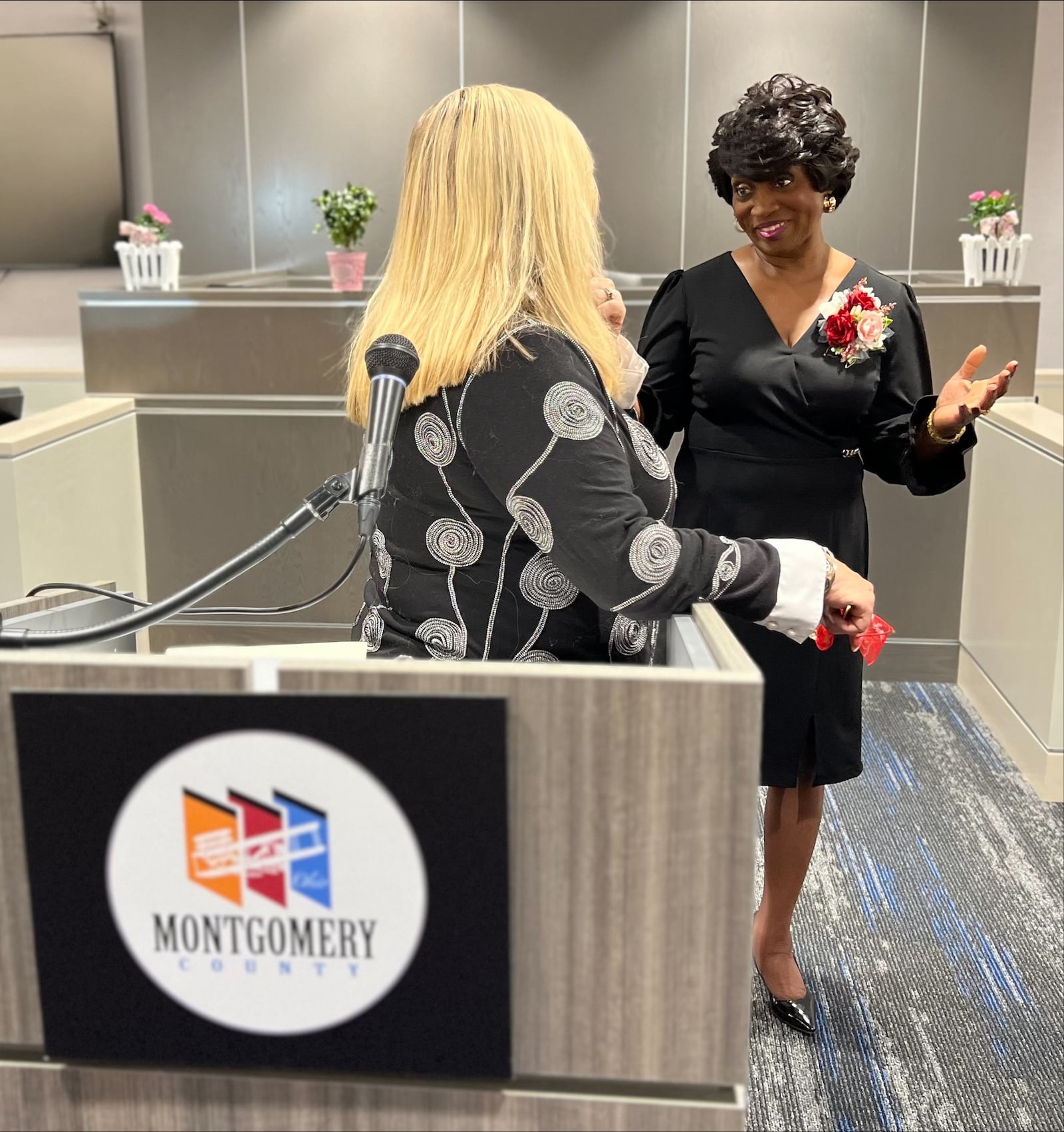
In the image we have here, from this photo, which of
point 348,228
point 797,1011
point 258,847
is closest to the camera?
point 258,847

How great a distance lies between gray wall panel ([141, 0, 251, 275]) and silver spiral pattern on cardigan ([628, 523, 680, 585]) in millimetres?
5285

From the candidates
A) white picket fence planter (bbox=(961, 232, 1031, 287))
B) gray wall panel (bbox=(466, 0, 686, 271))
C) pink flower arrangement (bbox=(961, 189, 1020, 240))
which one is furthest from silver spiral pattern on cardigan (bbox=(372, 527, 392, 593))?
gray wall panel (bbox=(466, 0, 686, 271))

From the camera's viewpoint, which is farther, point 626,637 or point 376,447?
point 626,637

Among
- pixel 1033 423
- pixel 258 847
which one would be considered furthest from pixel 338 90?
pixel 258 847

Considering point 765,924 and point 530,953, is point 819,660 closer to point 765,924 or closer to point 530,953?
point 765,924

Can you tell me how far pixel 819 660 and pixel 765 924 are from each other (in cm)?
51

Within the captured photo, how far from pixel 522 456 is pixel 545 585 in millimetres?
174

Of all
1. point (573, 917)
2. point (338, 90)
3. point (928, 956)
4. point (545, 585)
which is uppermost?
point (338, 90)

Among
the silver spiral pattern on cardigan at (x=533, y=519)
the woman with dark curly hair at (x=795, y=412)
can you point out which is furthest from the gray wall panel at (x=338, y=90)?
the silver spiral pattern on cardigan at (x=533, y=519)

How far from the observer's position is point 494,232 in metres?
1.25

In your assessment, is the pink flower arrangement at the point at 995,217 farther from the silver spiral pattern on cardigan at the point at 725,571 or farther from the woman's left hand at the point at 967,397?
the silver spiral pattern on cardigan at the point at 725,571

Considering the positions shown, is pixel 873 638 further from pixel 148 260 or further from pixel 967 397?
pixel 148 260

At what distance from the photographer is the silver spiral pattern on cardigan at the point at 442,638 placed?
1.29m

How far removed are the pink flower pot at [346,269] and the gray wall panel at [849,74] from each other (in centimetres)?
196
